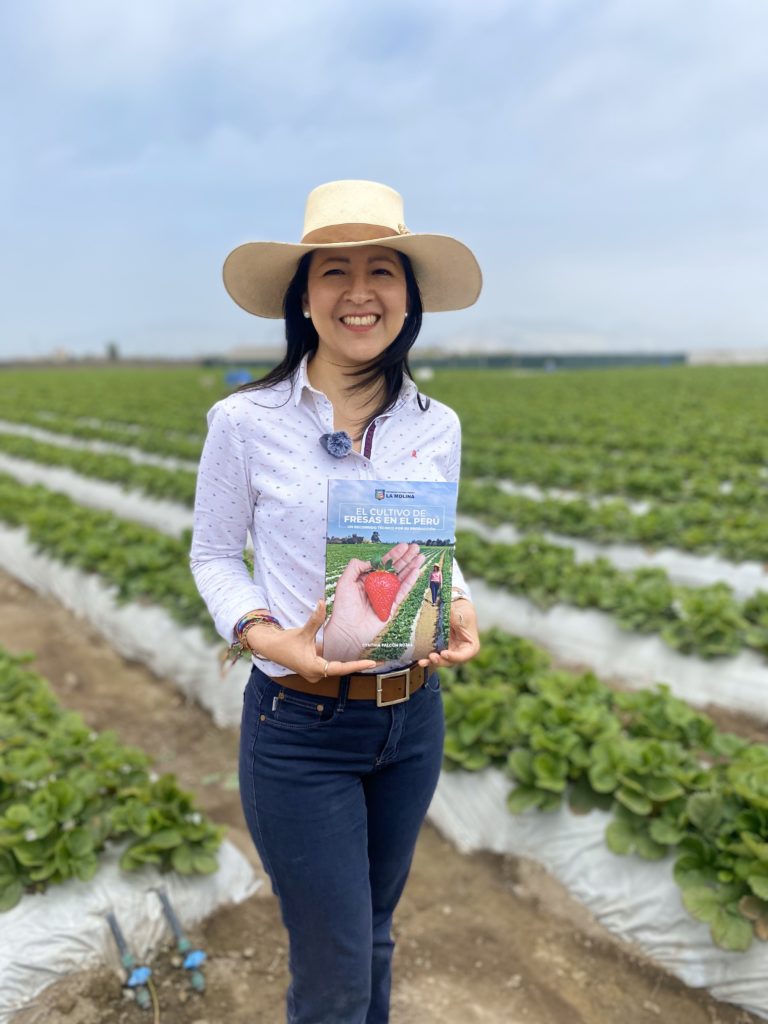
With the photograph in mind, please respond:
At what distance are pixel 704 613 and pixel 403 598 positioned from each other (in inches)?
160

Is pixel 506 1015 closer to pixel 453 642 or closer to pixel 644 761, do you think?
pixel 644 761

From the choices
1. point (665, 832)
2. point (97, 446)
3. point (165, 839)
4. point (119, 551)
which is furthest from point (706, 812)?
point (97, 446)

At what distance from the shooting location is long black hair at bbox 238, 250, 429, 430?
68.1 inches

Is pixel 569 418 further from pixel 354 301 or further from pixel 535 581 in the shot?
pixel 354 301

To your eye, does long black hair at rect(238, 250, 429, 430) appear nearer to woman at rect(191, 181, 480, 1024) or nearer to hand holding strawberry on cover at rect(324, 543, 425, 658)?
woman at rect(191, 181, 480, 1024)

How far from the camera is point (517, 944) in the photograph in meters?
3.00

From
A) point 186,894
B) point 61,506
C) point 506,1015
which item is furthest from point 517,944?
point 61,506

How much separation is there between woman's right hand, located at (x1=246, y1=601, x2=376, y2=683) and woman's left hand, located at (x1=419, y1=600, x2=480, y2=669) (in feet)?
0.50

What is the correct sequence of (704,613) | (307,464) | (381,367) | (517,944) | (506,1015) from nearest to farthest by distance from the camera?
(307,464) → (381,367) → (506,1015) → (517,944) → (704,613)

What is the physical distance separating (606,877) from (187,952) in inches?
64.7

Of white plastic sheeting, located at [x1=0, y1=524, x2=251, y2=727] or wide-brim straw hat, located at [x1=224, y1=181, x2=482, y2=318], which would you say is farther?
white plastic sheeting, located at [x1=0, y1=524, x2=251, y2=727]

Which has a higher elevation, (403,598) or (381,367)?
(381,367)

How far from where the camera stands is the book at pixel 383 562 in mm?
1434

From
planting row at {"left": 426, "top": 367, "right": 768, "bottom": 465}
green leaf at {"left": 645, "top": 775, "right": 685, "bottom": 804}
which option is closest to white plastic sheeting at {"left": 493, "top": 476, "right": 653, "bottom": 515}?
planting row at {"left": 426, "top": 367, "right": 768, "bottom": 465}
